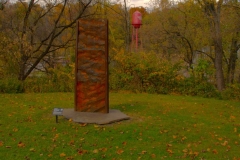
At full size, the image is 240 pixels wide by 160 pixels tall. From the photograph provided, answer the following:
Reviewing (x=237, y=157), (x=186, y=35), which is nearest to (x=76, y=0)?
(x=186, y=35)

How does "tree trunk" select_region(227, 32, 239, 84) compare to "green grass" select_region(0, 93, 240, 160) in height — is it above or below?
above

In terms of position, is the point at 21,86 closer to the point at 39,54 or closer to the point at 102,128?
the point at 39,54

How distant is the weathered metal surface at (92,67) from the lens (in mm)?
8031

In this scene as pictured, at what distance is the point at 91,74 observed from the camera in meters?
8.07

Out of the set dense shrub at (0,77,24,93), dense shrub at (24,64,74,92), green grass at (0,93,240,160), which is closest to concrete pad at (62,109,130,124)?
green grass at (0,93,240,160)

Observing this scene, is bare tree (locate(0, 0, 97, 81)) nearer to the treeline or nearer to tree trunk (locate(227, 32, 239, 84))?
the treeline

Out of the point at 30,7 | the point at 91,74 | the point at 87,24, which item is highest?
the point at 30,7

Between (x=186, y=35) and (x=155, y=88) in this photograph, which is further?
(x=186, y=35)

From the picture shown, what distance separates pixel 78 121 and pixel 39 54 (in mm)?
12027

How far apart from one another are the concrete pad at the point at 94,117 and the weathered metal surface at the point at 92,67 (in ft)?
0.61

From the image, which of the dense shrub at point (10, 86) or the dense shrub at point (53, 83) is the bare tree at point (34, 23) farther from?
the dense shrub at point (10, 86)

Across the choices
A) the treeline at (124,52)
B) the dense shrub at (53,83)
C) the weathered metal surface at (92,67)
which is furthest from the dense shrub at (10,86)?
the weathered metal surface at (92,67)

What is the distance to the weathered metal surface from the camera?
8031 mm

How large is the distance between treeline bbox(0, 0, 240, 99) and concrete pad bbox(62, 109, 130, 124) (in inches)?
238
